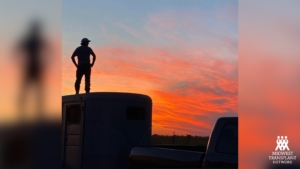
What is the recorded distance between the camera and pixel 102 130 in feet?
13.8

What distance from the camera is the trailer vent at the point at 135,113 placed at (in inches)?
176

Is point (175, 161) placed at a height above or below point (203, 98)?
below

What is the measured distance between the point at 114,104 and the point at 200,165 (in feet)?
3.56

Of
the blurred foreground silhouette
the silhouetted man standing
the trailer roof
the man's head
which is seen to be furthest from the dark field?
the blurred foreground silhouette

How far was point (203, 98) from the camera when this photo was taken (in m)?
2.90

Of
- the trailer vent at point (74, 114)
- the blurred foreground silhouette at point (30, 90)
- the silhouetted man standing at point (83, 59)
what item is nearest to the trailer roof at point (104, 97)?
the trailer vent at point (74, 114)

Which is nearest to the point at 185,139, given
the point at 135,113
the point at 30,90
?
the point at 135,113

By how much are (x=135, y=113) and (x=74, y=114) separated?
1.71ft

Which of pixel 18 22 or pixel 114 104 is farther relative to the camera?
pixel 114 104

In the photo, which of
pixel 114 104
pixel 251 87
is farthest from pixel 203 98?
pixel 114 104

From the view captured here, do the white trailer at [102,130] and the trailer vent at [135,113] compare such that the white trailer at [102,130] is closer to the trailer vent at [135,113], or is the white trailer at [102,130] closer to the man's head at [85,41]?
the trailer vent at [135,113]

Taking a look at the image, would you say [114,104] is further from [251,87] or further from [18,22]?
[18,22]

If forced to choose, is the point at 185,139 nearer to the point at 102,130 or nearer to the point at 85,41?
the point at 102,130

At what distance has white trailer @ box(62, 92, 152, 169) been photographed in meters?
4.12
